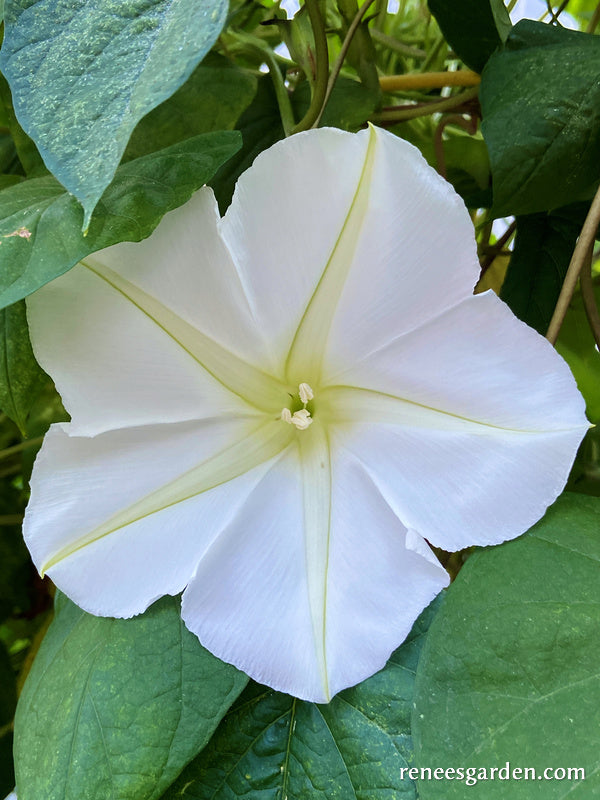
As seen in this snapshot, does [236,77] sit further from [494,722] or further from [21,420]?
[494,722]

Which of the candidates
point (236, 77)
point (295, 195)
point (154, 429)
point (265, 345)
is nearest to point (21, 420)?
point (154, 429)

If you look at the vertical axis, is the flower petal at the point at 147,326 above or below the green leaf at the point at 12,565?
above

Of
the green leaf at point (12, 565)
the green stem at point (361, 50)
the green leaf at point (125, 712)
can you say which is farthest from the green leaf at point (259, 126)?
the green leaf at point (12, 565)

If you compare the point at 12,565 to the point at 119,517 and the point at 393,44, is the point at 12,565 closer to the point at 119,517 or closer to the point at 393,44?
the point at 119,517

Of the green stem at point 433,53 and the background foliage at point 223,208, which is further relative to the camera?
the green stem at point 433,53

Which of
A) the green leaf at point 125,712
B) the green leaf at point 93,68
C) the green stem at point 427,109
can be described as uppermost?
the green leaf at point 93,68

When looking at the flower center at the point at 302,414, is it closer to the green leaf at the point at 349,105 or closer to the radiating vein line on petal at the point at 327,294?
the radiating vein line on petal at the point at 327,294
